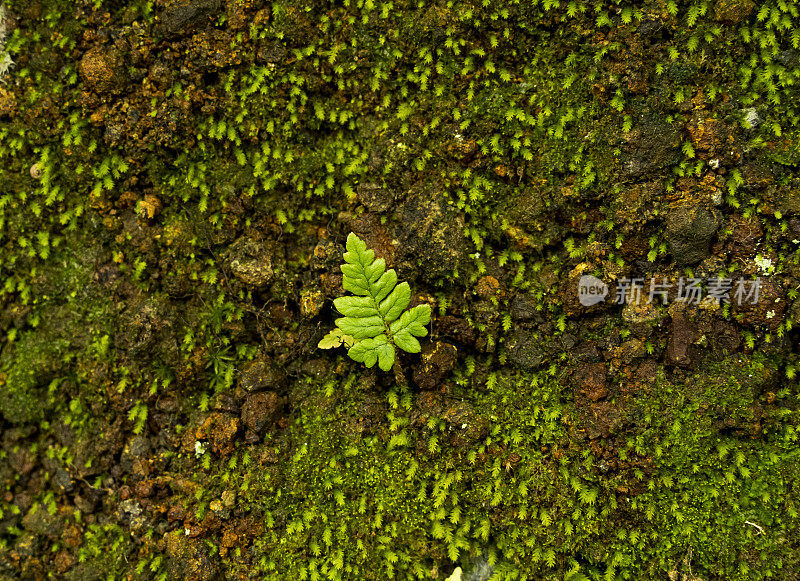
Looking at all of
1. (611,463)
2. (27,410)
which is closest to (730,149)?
(611,463)

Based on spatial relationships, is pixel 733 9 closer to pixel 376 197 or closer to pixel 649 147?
pixel 649 147

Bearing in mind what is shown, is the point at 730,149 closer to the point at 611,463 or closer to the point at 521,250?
the point at 521,250

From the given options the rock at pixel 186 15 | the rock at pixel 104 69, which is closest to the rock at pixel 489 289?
the rock at pixel 186 15

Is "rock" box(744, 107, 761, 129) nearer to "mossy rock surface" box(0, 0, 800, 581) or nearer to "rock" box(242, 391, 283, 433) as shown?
"mossy rock surface" box(0, 0, 800, 581)

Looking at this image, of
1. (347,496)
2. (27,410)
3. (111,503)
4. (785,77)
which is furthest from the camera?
(27,410)

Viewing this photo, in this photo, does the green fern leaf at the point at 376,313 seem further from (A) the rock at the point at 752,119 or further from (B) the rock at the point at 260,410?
(A) the rock at the point at 752,119

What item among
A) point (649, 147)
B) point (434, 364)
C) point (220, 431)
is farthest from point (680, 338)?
point (220, 431)
